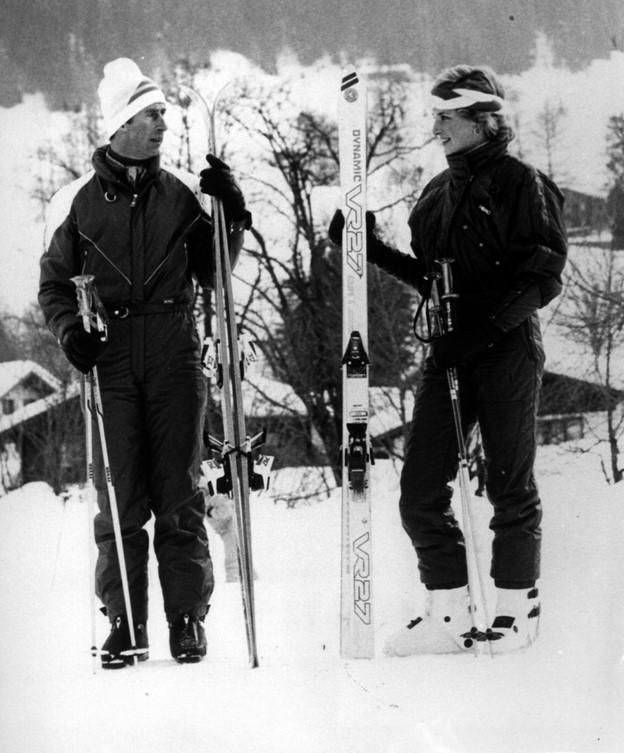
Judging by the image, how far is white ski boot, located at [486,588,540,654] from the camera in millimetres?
2938

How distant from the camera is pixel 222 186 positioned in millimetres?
2912

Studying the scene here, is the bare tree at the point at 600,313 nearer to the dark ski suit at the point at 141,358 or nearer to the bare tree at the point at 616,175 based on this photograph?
the bare tree at the point at 616,175

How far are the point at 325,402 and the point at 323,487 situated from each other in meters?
0.40

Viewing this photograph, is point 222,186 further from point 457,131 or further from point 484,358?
point 484,358

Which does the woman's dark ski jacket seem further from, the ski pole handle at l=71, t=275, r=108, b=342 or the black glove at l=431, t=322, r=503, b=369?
the ski pole handle at l=71, t=275, r=108, b=342

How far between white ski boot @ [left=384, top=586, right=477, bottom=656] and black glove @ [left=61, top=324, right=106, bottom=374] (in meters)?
1.17

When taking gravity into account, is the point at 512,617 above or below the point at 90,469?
below

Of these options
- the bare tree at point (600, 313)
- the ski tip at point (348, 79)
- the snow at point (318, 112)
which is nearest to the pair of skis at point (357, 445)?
the ski tip at point (348, 79)

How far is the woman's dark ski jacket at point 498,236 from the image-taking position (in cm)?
281

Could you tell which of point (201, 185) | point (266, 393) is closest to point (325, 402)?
point (266, 393)

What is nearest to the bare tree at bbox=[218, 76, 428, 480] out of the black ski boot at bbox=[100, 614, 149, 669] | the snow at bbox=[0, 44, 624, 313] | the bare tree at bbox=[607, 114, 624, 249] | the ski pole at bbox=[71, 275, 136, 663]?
the snow at bbox=[0, 44, 624, 313]

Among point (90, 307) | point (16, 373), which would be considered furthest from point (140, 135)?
point (16, 373)

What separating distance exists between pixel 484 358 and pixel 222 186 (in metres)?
0.88

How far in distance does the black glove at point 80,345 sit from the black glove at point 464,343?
952 mm
